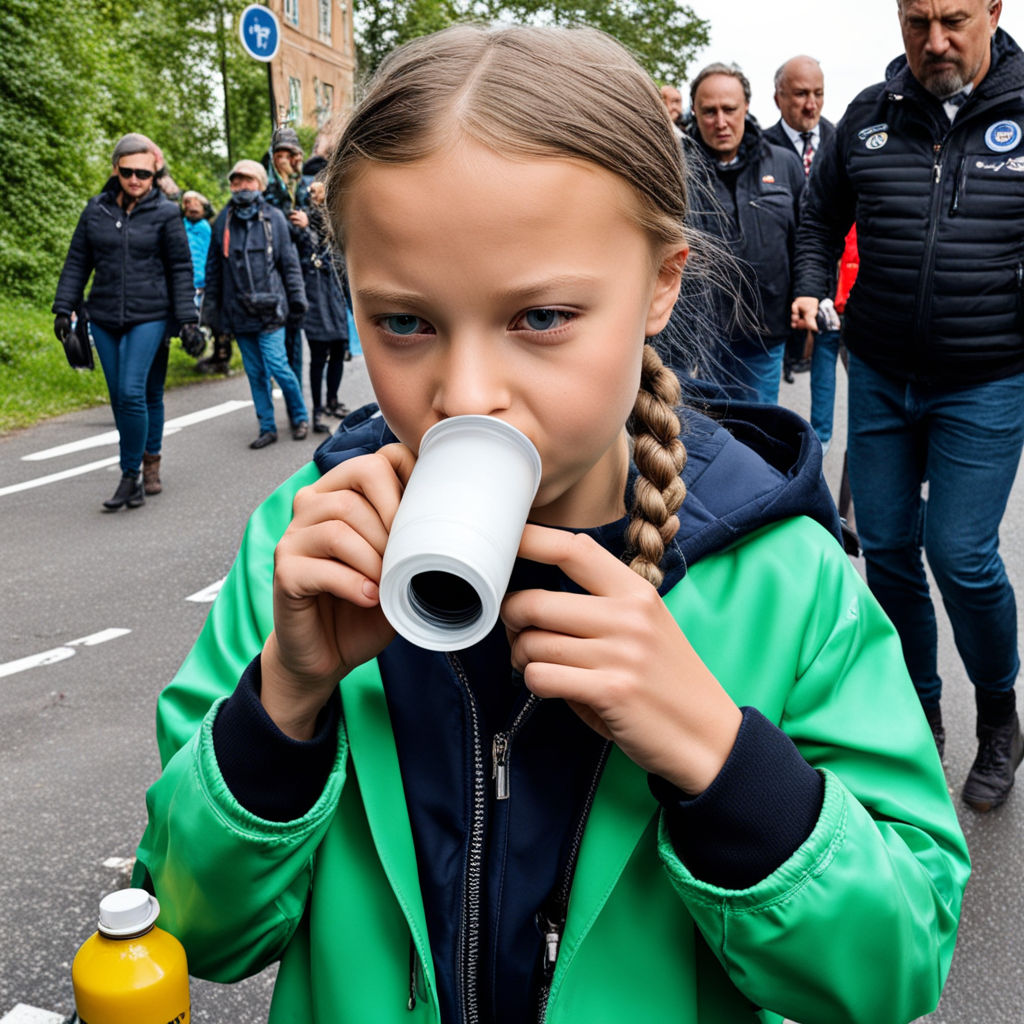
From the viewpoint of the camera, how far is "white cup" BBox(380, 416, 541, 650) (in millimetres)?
969

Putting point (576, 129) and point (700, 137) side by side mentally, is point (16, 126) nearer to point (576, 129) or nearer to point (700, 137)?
point (700, 137)

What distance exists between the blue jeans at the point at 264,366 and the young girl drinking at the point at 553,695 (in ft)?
26.1

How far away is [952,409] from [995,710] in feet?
3.34

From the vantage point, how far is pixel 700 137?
6477mm

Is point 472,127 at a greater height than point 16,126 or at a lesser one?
greater

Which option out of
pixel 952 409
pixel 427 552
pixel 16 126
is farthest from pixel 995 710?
pixel 16 126

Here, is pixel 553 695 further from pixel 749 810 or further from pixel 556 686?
pixel 749 810

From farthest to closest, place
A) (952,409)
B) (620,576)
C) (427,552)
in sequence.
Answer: (952,409)
(620,576)
(427,552)

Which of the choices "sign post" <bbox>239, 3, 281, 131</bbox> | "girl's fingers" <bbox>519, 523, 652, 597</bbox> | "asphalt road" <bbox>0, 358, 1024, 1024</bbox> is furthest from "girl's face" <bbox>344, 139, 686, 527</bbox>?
"sign post" <bbox>239, 3, 281, 131</bbox>

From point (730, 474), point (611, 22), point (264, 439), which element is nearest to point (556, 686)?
point (730, 474)

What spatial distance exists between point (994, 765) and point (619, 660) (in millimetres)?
3104

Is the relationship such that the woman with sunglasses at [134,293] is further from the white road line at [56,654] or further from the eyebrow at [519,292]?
the eyebrow at [519,292]

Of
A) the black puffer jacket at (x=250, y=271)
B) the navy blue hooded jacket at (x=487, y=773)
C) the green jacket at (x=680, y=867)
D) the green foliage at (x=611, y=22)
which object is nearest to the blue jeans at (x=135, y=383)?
the black puffer jacket at (x=250, y=271)

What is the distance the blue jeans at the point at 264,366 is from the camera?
940cm
